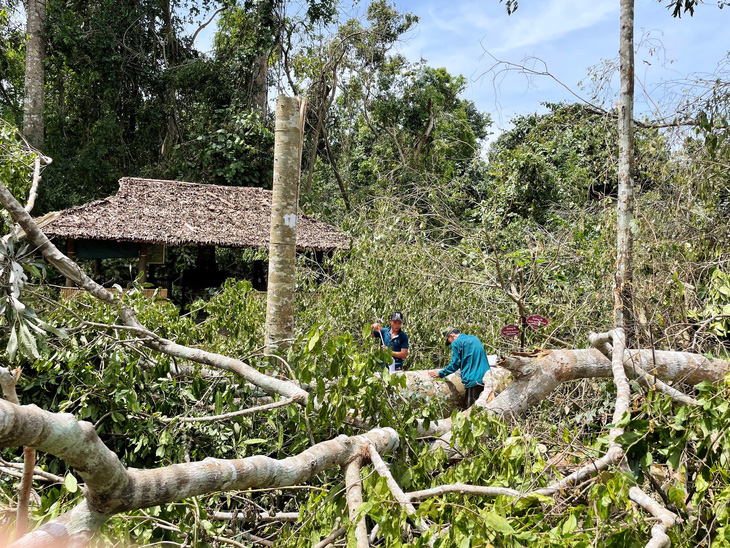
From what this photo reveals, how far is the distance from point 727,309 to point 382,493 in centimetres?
244

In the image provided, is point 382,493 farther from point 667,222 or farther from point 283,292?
point 667,222

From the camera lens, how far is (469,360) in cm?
475

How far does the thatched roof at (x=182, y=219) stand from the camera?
10625 millimetres

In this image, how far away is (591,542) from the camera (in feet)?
6.26

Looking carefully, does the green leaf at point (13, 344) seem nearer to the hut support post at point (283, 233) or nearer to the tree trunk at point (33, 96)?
the hut support post at point (283, 233)

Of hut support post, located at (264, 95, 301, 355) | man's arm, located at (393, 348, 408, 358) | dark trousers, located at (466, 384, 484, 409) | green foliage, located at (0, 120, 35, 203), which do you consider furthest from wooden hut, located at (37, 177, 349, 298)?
hut support post, located at (264, 95, 301, 355)

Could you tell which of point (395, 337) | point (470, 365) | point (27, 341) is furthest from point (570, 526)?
point (395, 337)

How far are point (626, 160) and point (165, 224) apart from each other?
28.7 ft

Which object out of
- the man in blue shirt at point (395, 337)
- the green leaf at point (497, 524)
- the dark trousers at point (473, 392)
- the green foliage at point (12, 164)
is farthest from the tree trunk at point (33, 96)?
the green leaf at point (497, 524)

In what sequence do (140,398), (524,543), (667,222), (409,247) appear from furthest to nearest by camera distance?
1. (409,247)
2. (667,222)
3. (140,398)
4. (524,543)

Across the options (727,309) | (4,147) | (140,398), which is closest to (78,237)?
(4,147)

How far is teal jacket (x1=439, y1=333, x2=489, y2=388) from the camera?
4684mm

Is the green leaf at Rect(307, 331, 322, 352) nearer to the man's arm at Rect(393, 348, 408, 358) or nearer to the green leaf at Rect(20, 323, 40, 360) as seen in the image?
the green leaf at Rect(20, 323, 40, 360)

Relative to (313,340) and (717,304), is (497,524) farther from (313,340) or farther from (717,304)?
(717,304)
